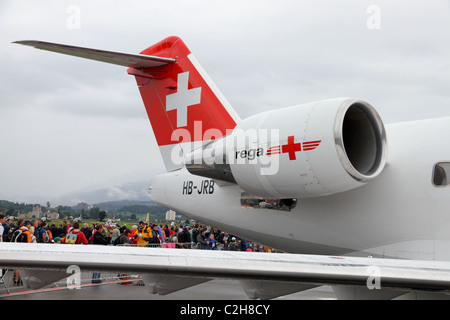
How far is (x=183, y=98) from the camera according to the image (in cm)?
975

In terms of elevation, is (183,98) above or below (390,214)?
above

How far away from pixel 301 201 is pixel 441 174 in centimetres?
202

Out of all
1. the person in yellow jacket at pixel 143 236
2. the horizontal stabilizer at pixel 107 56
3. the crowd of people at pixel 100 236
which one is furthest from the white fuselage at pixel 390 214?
the person in yellow jacket at pixel 143 236

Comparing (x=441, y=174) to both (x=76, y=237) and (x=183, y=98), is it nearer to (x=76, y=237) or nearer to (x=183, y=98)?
(x=183, y=98)

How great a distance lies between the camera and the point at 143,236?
1430 centimetres

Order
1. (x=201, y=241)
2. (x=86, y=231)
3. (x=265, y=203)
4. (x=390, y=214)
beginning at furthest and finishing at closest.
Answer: (x=201, y=241), (x=86, y=231), (x=265, y=203), (x=390, y=214)

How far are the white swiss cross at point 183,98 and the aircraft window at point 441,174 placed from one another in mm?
4788

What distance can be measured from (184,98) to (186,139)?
824 mm

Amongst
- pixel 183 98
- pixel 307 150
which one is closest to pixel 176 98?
pixel 183 98

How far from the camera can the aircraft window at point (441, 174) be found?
20.4ft

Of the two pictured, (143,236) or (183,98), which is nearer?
(183,98)

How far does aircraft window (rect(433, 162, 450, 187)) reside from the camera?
6.21 m

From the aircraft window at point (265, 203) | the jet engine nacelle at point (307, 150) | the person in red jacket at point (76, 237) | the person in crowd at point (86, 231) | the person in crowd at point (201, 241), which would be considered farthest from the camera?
the person in crowd at point (201, 241)

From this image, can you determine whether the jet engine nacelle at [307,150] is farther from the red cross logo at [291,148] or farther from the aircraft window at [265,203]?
the aircraft window at [265,203]
